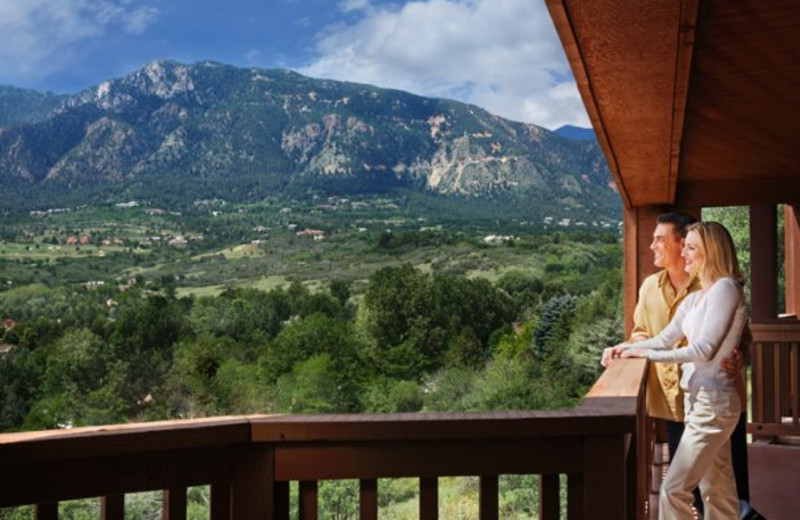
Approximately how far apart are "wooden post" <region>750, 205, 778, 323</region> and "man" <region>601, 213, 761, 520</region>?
538 cm

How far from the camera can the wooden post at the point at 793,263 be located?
29.0 feet

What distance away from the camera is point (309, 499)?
4.90 ft

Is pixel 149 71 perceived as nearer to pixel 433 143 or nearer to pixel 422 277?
pixel 433 143

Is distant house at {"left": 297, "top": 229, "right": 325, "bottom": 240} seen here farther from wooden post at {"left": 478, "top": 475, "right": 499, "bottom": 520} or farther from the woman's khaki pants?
wooden post at {"left": 478, "top": 475, "right": 499, "bottom": 520}

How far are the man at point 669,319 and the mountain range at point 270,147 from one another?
50.2 m

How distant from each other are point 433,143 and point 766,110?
207 feet

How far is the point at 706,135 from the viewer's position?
3969 millimetres

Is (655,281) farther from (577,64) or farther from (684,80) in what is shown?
(577,64)

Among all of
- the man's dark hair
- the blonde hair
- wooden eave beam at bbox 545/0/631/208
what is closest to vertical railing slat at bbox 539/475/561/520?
wooden eave beam at bbox 545/0/631/208

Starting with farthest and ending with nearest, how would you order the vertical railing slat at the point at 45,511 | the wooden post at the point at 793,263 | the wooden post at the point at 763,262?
the wooden post at the point at 793,263
the wooden post at the point at 763,262
the vertical railing slat at the point at 45,511

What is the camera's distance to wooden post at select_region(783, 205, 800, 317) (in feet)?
29.0

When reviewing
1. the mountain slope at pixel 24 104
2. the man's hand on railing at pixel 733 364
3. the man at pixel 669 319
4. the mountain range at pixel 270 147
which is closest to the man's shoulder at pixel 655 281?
the man at pixel 669 319

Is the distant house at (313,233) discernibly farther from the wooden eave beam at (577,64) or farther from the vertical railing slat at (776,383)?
the wooden eave beam at (577,64)

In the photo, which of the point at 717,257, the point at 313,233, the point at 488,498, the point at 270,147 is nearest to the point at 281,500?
the point at 488,498
